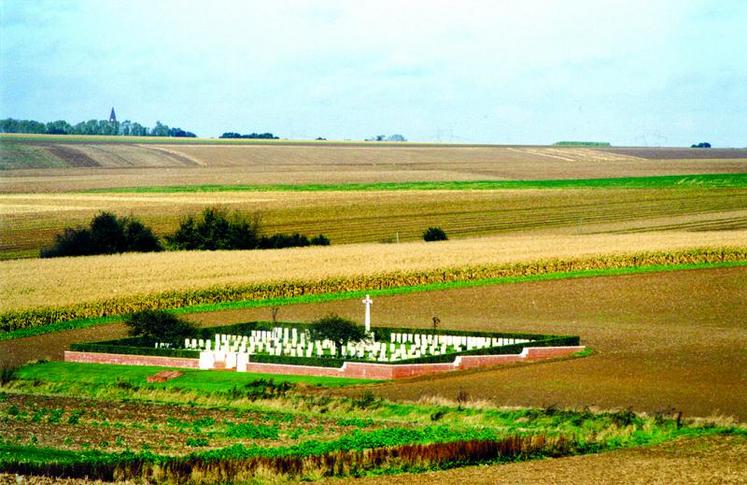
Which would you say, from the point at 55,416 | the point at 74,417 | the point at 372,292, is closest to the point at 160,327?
the point at 55,416

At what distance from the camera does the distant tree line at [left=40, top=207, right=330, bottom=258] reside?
77.7 metres

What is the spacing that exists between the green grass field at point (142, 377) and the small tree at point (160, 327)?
3.80m

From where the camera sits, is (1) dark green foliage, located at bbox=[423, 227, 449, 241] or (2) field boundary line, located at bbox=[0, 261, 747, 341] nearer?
(2) field boundary line, located at bbox=[0, 261, 747, 341]

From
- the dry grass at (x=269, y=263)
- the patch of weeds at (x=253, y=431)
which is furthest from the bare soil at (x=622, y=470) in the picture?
the dry grass at (x=269, y=263)

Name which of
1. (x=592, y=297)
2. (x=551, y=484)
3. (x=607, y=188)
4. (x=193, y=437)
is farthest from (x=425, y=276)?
(x=607, y=188)

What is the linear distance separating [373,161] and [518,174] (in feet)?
84.3

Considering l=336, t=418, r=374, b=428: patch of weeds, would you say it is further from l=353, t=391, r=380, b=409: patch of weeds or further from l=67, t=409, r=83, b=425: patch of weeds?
l=67, t=409, r=83, b=425: patch of weeds

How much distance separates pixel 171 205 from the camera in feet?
335

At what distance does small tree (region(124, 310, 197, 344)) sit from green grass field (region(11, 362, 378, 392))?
12.5ft

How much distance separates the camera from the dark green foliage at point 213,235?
→ 83312 millimetres

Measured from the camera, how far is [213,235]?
84000mm

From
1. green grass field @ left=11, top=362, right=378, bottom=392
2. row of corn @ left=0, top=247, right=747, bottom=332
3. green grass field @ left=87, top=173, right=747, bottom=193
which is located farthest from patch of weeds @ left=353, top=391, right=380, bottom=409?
green grass field @ left=87, top=173, right=747, bottom=193

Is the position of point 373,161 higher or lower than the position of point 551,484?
higher

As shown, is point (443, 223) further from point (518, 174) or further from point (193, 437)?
point (193, 437)
